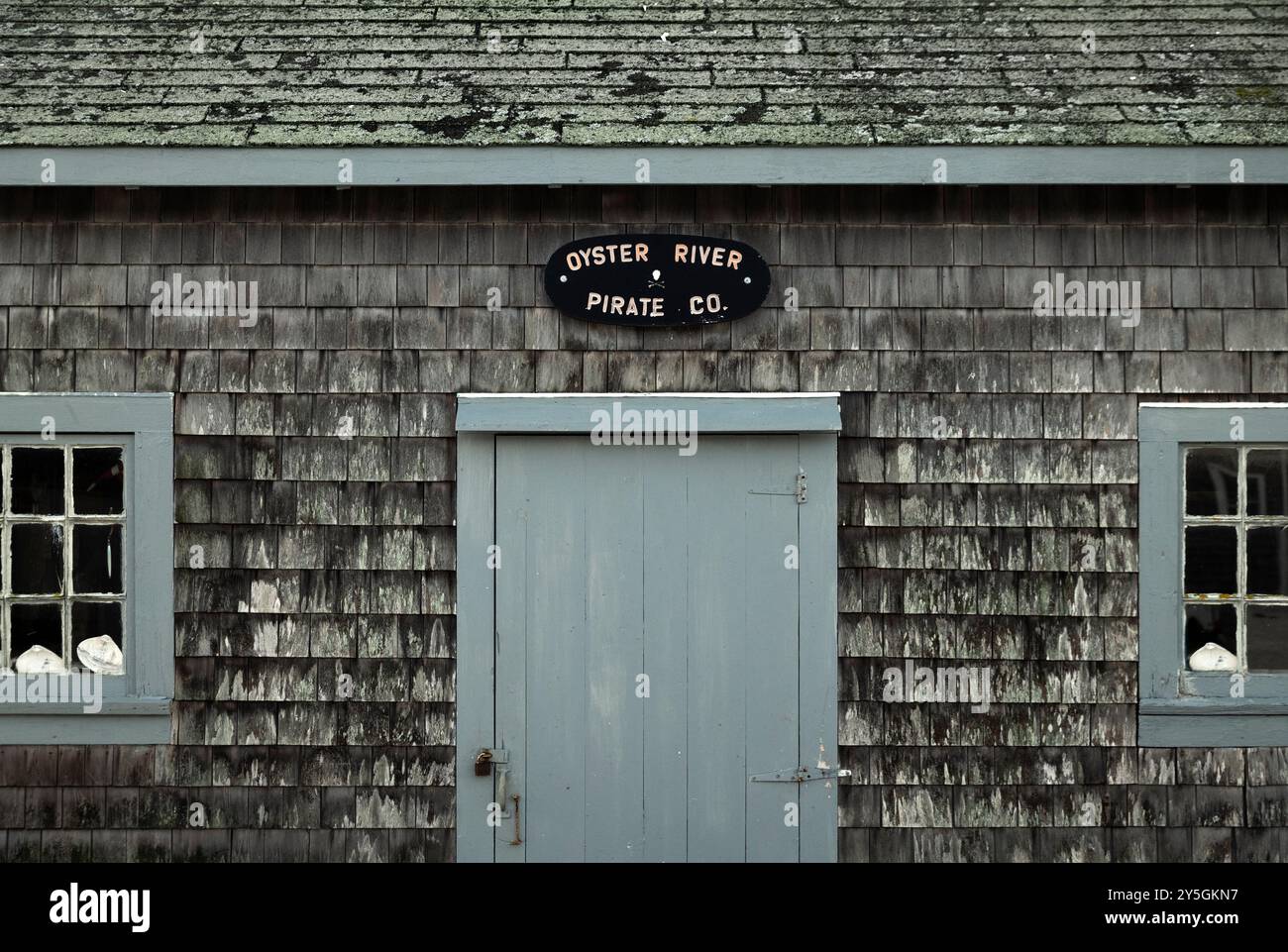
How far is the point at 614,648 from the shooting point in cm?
461

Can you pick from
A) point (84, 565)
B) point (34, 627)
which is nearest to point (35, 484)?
point (84, 565)

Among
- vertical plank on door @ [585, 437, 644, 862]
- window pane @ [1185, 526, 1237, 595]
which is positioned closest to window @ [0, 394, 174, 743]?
vertical plank on door @ [585, 437, 644, 862]

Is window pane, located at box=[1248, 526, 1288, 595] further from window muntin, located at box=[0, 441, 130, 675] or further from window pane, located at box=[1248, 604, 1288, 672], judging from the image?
window muntin, located at box=[0, 441, 130, 675]

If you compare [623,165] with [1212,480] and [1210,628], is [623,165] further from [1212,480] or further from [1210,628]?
[1210,628]

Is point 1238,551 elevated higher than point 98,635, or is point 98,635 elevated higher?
point 1238,551

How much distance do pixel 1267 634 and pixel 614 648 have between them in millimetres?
2639

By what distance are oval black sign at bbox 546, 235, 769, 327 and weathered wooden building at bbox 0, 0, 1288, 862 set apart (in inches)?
2.0

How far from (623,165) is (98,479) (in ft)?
8.14

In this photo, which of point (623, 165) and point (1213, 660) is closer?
point (623, 165)

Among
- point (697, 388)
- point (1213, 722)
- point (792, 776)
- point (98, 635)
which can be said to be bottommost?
point (792, 776)

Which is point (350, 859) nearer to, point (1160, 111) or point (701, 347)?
point (701, 347)

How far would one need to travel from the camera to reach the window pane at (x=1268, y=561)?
4575mm

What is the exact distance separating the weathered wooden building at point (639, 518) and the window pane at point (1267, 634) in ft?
0.04

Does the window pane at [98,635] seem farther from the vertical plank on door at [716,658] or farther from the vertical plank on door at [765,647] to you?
the vertical plank on door at [765,647]
